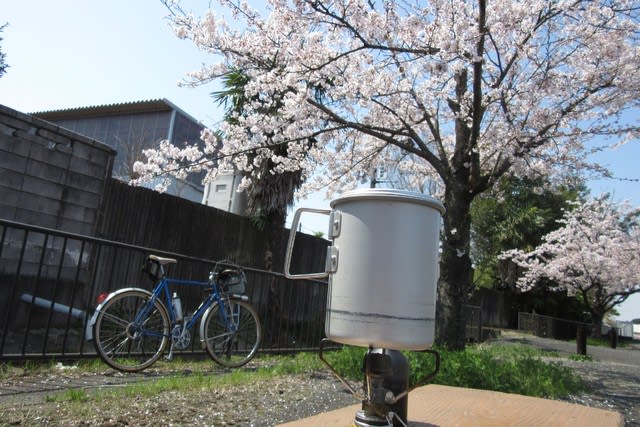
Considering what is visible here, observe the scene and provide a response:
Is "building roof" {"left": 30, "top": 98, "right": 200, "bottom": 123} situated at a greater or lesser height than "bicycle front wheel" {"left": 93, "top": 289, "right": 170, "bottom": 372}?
greater

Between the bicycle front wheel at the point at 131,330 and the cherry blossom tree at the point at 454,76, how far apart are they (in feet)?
12.1

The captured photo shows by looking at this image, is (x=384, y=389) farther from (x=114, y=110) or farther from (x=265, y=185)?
(x=114, y=110)

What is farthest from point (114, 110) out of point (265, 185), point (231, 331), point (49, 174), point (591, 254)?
point (591, 254)

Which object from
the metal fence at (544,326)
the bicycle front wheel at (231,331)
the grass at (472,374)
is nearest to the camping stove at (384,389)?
the grass at (472,374)

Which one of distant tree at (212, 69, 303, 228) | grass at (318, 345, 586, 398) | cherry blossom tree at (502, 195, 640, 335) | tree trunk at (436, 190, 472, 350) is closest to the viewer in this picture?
grass at (318, 345, 586, 398)

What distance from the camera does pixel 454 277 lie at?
22.2ft

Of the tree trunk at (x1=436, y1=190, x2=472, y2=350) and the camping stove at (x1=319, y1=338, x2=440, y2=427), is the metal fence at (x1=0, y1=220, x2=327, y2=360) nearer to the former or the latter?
the tree trunk at (x1=436, y1=190, x2=472, y2=350)

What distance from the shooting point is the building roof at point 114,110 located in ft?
76.9

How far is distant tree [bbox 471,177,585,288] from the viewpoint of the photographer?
27906 millimetres

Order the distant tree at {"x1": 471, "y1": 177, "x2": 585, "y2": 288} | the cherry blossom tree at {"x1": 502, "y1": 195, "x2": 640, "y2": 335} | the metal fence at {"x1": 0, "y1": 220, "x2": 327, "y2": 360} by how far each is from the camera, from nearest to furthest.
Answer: the metal fence at {"x1": 0, "y1": 220, "x2": 327, "y2": 360}
the cherry blossom tree at {"x1": 502, "y1": 195, "x2": 640, "y2": 335}
the distant tree at {"x1": 471, "y1": 177, "x2": 585, "y2": 288}

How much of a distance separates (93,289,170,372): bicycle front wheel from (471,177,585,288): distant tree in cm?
2515

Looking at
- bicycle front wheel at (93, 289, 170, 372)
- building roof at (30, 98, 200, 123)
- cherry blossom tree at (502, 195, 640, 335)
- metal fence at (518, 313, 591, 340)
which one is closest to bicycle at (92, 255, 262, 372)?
bicycle front wheel at (93, 289, 170, 372)

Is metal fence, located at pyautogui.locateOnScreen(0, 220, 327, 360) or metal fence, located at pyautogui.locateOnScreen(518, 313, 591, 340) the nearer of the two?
metal fence, located at pyautogui.locateOnScreen(0, 220, 327, 360)

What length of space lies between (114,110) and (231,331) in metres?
22.6
